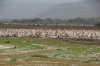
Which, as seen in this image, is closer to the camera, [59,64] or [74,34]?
[59,64]

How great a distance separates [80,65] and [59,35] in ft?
241

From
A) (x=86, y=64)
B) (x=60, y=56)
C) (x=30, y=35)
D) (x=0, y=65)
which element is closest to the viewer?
(x=0, y=65)

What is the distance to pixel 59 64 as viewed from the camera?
1378 inches

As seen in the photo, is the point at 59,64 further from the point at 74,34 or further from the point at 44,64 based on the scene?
the point at 74,34

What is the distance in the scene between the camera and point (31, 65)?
33.5m

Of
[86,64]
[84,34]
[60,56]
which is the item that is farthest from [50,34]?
[86,64]

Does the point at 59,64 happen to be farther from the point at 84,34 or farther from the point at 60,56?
the point at 84,34

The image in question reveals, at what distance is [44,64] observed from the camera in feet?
114

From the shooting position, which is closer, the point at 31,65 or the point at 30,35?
the point at 31,65

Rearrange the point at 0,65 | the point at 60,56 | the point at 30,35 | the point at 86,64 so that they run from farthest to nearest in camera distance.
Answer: the point at 30,35
the point at 60,56
the point at 86,64
the point at 0,65

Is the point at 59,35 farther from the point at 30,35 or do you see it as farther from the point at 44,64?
the point at 44,64

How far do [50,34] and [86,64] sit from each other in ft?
245

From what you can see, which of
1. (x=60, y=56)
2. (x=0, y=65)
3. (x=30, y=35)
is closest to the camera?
(x=0, y=65)

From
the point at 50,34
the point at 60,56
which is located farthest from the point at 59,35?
the point at 60,56
